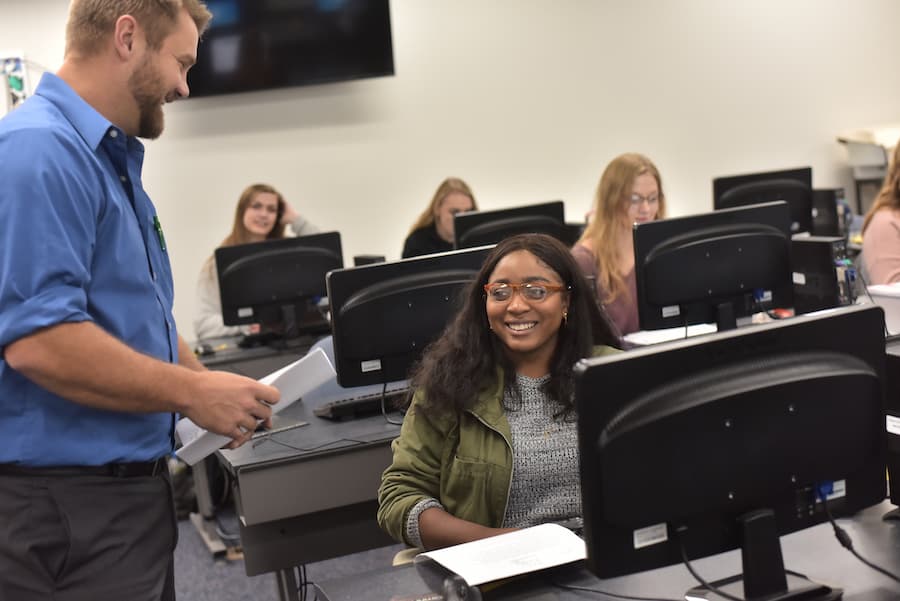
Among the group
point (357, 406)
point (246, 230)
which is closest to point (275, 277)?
point (246, 230)

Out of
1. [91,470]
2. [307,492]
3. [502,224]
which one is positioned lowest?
[307,492]

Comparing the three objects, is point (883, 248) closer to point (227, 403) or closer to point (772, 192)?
point (772, 192)

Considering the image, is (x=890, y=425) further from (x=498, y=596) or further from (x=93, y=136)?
(x=93, y=136)

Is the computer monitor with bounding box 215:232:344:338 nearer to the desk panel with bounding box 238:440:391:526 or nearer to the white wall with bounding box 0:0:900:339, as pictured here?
the desk panel with bounding box 238:440:391:526

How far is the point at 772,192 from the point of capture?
4980 millimetres

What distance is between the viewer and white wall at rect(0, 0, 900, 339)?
19.6 feet

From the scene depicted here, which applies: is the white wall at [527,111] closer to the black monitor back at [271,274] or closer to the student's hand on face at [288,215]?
the student's hand on face at [288,215]

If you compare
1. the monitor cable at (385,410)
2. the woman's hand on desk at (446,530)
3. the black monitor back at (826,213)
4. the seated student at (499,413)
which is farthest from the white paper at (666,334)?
the black monitor back at (826,213)

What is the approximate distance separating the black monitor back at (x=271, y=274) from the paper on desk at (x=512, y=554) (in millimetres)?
2584

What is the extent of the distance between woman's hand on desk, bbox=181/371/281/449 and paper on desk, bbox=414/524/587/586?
0.39 m

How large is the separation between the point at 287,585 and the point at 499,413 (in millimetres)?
1094

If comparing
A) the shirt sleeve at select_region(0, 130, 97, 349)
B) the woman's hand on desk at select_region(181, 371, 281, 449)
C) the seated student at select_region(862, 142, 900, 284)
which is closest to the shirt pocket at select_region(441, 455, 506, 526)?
the woman's hand on desk at select_region(181, 371, 281, 449)

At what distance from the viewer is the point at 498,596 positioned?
5.34ft

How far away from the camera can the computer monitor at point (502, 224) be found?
4.28m
